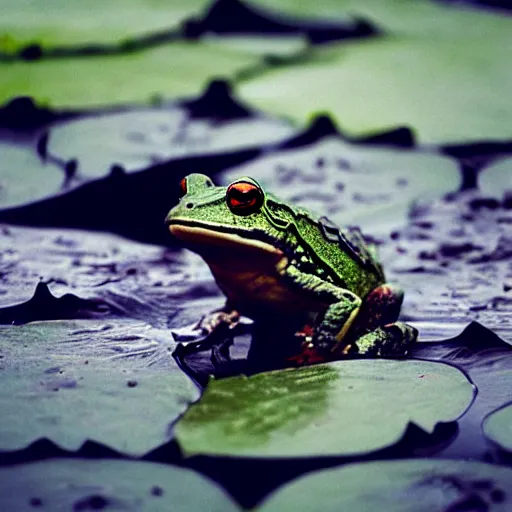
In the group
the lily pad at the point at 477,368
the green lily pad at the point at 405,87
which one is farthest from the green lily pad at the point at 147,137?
the lily pad at the point at 477,368

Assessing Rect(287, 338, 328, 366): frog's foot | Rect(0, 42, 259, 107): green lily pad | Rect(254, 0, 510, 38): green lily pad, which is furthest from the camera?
Rect(254, 0, 510, 38): green lily pad

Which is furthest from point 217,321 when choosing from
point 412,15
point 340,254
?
point 412,15

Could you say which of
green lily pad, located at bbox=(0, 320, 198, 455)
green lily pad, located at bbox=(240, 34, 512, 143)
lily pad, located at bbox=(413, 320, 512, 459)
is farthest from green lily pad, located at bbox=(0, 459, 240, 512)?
green lily pad, located at bbox=(240, 34, 512, 143)

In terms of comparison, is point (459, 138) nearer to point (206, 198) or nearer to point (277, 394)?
point (206, 198)

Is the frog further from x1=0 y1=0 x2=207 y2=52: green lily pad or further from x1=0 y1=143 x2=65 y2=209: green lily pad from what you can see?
x1=0 y1=0 x2=207 y2=52: green lily pad

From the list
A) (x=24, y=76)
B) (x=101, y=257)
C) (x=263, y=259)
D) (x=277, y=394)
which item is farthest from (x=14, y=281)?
(x=24, y=76)

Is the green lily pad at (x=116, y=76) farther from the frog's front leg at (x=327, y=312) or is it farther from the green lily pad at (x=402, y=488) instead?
the green lily pad at (x=402, y=488)
